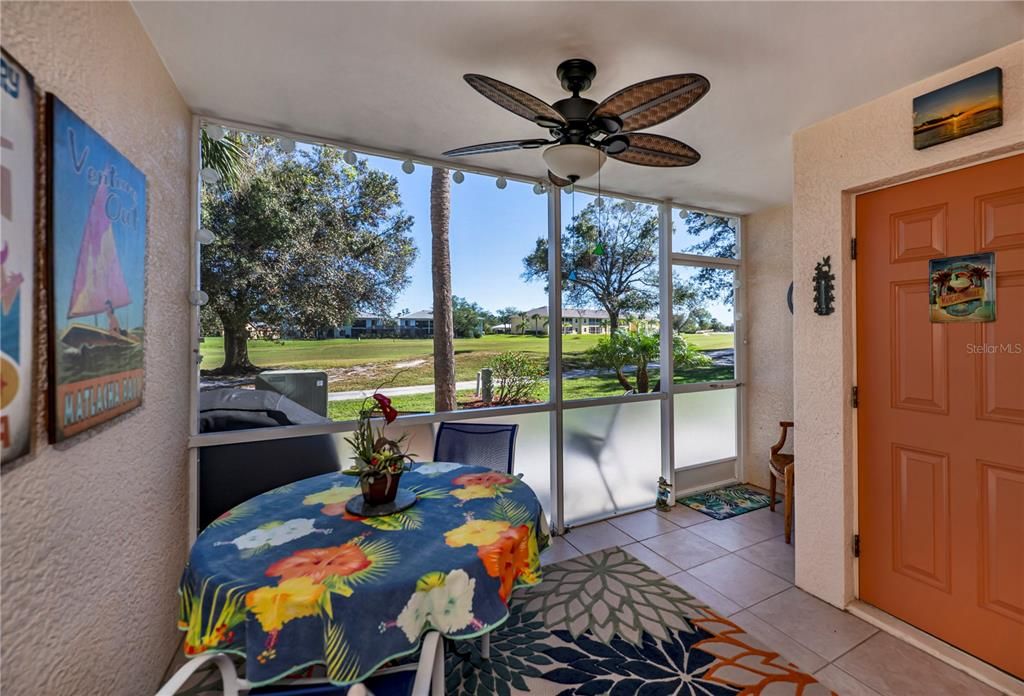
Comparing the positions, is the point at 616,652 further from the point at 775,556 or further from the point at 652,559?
the point at 775,556

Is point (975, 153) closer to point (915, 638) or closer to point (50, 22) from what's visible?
point (915, 638)

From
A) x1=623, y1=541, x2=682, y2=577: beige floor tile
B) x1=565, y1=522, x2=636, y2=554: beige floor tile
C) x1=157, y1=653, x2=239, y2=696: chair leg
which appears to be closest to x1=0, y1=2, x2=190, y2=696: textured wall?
x1=157, y1=653, x2=239, y2=696: chair leg

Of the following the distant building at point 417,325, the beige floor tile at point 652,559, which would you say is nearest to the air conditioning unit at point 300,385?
the distant building at point 417,325

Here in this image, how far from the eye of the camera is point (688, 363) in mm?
3795

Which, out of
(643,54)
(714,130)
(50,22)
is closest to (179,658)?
(50,22)

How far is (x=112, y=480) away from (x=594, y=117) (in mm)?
2119

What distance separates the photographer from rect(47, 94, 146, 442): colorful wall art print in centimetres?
103

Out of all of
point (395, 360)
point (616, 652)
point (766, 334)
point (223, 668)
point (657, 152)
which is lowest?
point (616, 652)

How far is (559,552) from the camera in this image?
9.17 feet

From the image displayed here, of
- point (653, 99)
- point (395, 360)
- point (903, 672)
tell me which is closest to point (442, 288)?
point (395, 360)

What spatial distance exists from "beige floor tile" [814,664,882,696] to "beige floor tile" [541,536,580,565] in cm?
136

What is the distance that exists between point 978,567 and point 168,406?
371 cm

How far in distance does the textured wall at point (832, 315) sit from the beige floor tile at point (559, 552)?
53.3 inches

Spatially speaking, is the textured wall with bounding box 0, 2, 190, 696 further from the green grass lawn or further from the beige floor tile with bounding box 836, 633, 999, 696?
the beige floor tile with bounding box 836, 633, 999, 696
